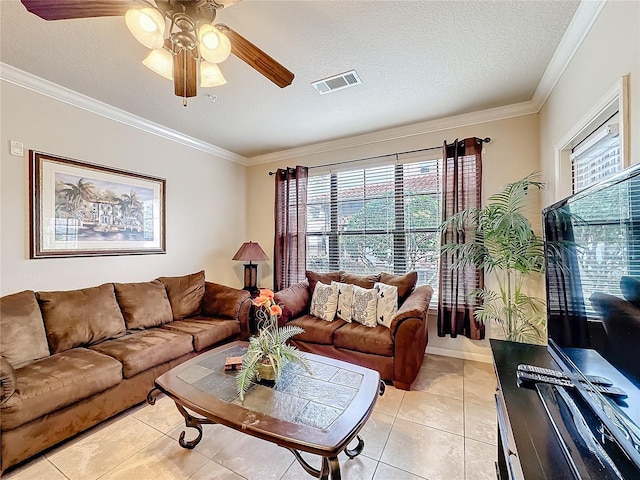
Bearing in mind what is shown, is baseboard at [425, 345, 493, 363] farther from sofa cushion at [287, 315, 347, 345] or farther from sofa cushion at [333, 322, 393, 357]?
sofa cushion at [287, 315, 347, 345]

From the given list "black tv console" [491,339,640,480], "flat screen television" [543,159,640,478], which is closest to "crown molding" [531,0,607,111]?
"flat screen television" [543,159,640,478]

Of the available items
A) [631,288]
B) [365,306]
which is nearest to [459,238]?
[365,306]

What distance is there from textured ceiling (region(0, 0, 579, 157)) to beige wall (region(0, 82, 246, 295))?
0.31 m

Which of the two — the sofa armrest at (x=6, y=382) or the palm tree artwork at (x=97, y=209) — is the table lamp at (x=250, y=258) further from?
the sofa armrest at (x=6, y=382)

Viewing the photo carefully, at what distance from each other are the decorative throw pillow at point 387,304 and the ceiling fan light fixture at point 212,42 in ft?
7.92

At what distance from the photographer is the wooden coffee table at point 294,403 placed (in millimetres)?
1205

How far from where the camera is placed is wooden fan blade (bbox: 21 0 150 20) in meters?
1.16

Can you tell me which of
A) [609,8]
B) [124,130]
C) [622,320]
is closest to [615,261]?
[622,320]

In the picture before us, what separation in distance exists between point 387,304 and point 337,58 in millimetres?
2234

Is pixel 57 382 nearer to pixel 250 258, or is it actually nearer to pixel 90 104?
pixel 250 258

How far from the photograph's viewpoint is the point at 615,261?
2.66ft

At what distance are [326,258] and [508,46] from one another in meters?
2.85

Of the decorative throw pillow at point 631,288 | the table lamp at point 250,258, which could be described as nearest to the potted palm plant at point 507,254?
the decorative throw pillow at point 631,288

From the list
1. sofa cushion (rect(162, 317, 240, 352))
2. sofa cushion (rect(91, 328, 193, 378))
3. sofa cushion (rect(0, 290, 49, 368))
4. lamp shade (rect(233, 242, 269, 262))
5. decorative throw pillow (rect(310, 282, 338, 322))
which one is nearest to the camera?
sofa cushion (rect(0, 290, 49, 368))
